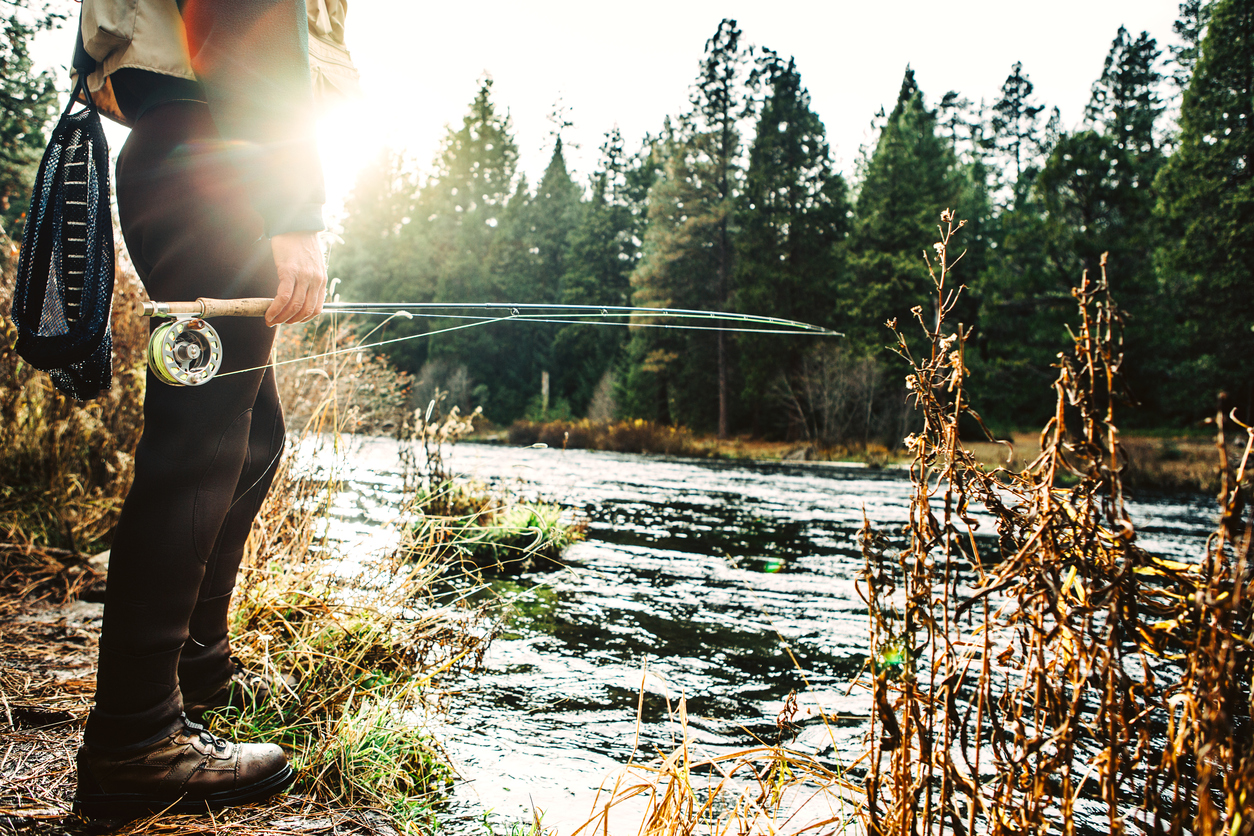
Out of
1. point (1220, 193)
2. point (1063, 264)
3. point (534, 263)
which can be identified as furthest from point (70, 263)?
point (534, 263)

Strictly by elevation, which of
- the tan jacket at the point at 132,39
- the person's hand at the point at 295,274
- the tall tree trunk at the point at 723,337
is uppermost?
the tall tree trunk at the point at 723,337

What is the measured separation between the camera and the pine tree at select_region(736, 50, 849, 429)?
1110 inches

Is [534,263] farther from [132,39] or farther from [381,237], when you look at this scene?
[132,39]

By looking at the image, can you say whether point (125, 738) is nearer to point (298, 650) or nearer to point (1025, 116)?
point (298, 650)

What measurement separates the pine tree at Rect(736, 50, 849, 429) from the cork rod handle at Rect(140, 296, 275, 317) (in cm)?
2676

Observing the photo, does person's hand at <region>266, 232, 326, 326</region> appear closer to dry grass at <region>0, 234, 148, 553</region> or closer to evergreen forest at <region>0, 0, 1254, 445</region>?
dry grass at <region>0, 234, 148, 553</region>

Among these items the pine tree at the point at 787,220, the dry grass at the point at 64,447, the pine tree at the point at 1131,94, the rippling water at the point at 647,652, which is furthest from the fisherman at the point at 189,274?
the pine tree at the point at 1131,94

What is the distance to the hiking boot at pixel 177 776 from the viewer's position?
122cm

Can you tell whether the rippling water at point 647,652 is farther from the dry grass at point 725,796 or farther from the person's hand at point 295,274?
the person's hand at point 295,274

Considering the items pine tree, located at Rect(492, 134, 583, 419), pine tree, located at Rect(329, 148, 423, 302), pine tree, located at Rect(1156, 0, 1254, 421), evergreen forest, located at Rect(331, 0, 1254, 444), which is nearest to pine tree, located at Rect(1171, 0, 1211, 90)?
evergreen forest, located at Rect(331, 0, 1254, 444)

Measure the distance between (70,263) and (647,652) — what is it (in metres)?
2.50

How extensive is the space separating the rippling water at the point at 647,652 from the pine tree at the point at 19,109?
43.7ft

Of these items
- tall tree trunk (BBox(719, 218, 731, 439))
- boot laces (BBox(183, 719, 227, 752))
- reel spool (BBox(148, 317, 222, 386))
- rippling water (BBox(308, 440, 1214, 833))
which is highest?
tall tree trunk (BBox(719, 218, 731, 439))

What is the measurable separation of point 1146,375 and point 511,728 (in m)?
31.3
